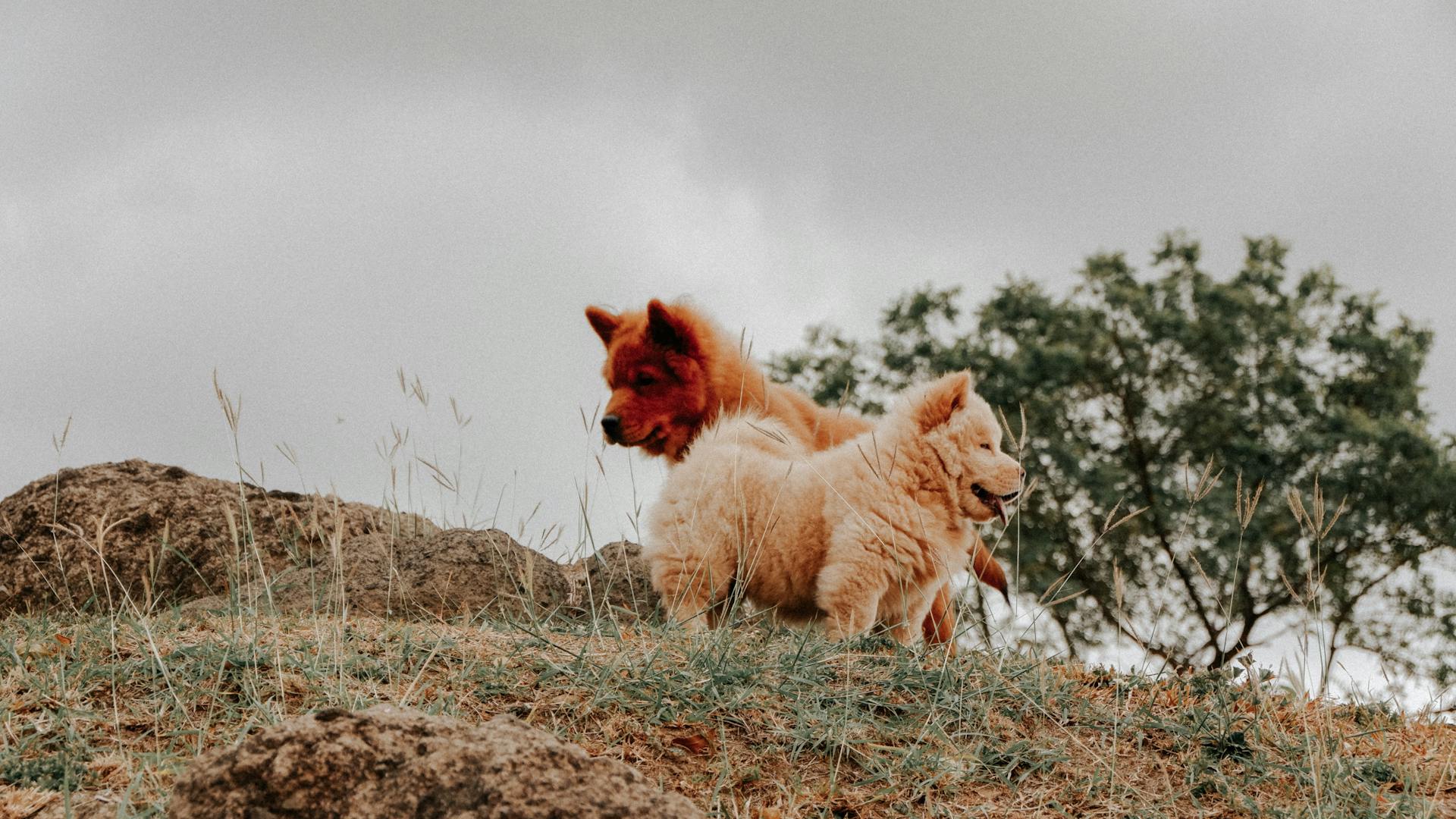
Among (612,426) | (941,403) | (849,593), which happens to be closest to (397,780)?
(849,593)

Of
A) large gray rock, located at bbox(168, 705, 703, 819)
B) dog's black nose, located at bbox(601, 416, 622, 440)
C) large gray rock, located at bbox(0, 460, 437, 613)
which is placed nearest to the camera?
large gray rock, located at bbox(168, 705, 703, 819)

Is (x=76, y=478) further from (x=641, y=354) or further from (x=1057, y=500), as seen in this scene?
(x=1057, y=500)

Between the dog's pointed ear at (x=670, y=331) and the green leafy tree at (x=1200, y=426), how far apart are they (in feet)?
28.4

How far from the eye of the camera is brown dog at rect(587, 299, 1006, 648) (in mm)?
7473

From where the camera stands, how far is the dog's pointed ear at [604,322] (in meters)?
8.07

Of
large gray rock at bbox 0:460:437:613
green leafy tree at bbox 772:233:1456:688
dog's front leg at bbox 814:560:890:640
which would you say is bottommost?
large gray rock at bbox 0:460:437:613

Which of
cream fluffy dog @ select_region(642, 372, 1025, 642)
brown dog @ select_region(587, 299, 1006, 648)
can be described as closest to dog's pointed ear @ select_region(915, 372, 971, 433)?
cream fluffy dog @ select_region(642, 372, 1025, 642)

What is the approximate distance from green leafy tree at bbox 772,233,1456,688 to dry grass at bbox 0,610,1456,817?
1076 cm

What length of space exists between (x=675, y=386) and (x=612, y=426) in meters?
0.58

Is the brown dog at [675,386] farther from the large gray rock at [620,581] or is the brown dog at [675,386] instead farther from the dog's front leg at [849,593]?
the dog's front leg at [849,593]

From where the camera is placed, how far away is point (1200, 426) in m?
17.1

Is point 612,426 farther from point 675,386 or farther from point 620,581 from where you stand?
point 620,581

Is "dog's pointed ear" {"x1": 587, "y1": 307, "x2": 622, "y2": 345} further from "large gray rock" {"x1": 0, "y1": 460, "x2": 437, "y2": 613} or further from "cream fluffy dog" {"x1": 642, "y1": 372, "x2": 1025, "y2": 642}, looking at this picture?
"cream fluffy dog" {"x1": 642, "y1": 372, "x2": 1025, "y2": 642}

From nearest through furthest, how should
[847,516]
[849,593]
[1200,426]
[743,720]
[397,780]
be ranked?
[397,780]
[743,720]
[849,593]
[847,516]
[1200,426]
